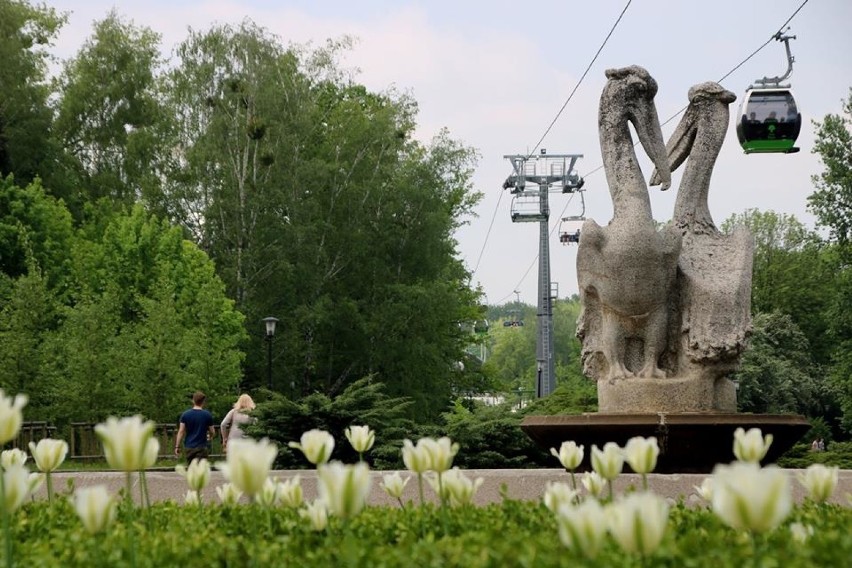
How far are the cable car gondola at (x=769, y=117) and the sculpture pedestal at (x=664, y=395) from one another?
8734mm

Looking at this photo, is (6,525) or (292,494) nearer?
(6,525)

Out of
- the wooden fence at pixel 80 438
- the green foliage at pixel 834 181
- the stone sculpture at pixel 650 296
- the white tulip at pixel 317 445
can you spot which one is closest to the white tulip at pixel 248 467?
the white tulip at pixel 317 445

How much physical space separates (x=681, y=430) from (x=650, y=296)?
172cm

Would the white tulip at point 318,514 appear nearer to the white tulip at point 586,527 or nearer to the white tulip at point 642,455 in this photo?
the white tulip at point 642,455

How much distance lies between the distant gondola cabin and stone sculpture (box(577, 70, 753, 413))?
292 inches

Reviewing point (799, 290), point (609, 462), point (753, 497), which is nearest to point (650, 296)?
point (609, 462)

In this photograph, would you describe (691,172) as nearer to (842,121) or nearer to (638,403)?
(638,403)

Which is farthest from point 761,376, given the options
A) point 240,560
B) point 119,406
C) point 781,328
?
point 240,560

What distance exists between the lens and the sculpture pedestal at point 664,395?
12.6 meters

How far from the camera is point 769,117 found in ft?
66.5

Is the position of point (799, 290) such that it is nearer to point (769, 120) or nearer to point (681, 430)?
point (769, 120)

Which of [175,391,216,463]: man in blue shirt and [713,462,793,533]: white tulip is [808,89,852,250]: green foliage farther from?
[713,462,793,533]: white tulip

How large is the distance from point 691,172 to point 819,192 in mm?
30416

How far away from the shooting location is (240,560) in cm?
424
